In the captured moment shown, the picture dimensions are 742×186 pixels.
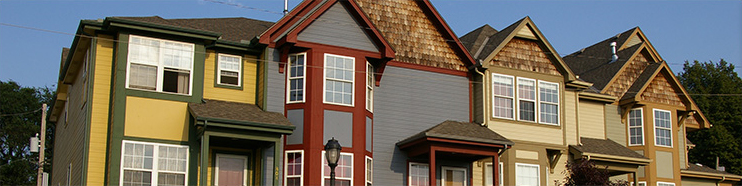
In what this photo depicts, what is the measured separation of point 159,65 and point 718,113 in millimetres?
41475

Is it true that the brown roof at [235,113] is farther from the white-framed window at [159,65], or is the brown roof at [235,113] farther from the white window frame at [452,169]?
the white window frame at [452,169]

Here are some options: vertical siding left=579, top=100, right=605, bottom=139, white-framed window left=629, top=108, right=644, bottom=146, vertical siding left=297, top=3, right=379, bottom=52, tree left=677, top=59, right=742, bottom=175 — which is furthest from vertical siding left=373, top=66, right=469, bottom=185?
tree left=677, top=59, right=742, bottom=175

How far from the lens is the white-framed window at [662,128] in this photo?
34.2 m

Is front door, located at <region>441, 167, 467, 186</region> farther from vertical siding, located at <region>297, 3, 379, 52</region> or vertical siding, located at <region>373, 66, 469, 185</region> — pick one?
vertical siding, located at <region>297, 3, 379, 52</region>

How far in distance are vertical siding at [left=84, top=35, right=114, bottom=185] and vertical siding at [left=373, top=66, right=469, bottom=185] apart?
806 cm

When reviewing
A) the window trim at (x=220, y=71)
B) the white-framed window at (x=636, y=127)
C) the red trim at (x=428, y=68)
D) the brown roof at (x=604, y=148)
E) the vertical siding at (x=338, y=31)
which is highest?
the vertical siding at (x=338, y=31)

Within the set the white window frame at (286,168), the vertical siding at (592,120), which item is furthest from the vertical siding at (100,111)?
the vertical siding at (592,120)

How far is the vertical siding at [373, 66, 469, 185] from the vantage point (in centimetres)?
2834

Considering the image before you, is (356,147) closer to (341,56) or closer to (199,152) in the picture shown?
(341,56)

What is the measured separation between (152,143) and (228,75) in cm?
345

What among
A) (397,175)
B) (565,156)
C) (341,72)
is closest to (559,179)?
(565,156)

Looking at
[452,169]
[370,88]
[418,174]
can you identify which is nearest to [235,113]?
[370,88]

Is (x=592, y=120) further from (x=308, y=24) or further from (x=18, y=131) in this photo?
(x=18, y=131)

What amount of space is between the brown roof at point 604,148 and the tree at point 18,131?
127 feet
